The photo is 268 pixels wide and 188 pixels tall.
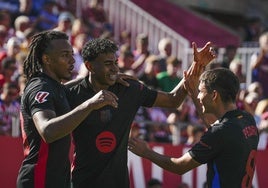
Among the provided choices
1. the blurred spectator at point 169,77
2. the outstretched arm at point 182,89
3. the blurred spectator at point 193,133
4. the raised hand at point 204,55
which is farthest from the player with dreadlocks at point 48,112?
the blurred spectator at point 169,77

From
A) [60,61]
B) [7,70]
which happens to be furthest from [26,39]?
[60,61]

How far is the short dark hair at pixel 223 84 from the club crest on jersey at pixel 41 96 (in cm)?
130

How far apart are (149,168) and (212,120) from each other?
152 inches

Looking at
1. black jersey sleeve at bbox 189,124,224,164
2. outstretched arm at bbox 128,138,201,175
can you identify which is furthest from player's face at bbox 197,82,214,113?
outstretched arm at bbox 128,138,201,175

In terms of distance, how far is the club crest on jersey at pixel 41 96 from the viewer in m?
6.39

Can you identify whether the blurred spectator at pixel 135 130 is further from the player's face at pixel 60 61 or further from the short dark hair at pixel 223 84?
the short dark hair at pixel 223 84

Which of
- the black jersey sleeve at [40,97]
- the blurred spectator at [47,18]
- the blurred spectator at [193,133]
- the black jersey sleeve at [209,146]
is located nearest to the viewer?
the black jersey sleeve at [40,97]

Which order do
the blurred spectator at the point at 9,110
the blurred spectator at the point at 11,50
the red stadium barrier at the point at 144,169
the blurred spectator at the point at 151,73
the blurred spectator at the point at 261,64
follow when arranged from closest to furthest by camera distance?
the red stadium barrier at the point at 144,169
the blurred spectator at the point at 9,110
the blurred spectator at the point at 11,50
the blurred spectator at the point at 151,73
the blurred spectator at the point at 261,64

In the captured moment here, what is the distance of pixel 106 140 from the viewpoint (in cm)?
727

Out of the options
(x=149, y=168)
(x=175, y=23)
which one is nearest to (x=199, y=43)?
(x=175, y=23)

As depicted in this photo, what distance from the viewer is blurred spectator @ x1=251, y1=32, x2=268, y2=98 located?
14.7 metres

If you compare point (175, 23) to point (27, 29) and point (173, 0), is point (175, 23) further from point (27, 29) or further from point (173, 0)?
point (27, 29)

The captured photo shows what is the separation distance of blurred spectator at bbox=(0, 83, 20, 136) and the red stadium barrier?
1.11ft

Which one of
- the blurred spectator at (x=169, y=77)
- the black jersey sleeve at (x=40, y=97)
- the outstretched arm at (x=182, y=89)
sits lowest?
the blurred spectator at (x=169, y=77)
